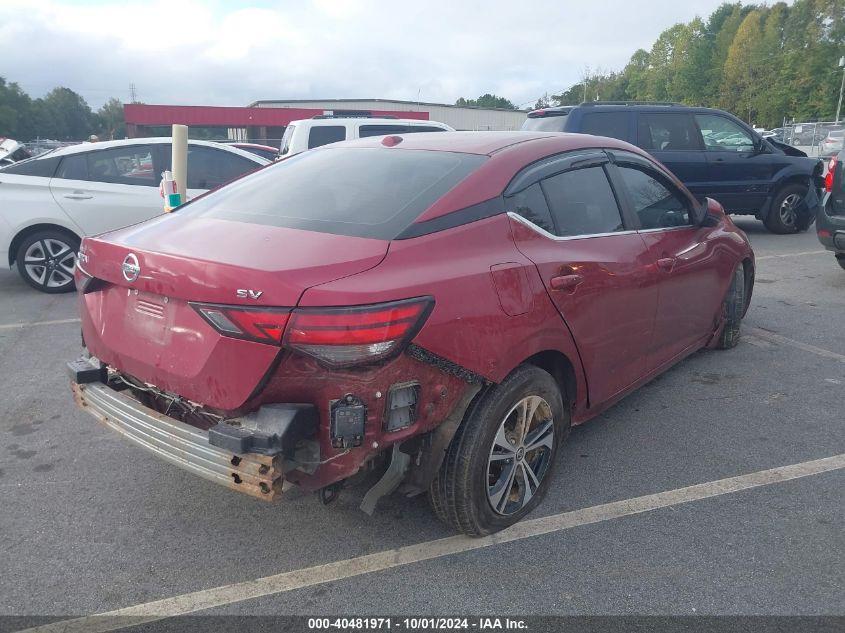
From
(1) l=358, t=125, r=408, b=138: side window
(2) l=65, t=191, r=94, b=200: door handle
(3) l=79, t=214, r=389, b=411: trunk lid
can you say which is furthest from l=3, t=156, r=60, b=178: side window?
(3) l=79, t=214, r=389, b=411: trunk lid

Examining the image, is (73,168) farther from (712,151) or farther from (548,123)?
(712,151)

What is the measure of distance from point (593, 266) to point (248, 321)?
1680 mm

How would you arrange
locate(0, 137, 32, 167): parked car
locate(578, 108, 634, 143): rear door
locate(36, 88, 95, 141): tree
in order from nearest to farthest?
locate(578, 108, 634, 143): rear door < locate(0, 137, 32, 167): parked car < locate(36, 88, 95, 141): tree

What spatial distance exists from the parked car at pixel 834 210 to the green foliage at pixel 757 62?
61119mm

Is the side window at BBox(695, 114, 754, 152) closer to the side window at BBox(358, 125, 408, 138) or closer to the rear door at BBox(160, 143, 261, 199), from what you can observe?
the side window at BBox(358, 125, 408, 138)

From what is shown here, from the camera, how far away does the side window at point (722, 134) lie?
32.3 ft

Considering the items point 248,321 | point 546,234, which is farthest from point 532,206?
point 248,321

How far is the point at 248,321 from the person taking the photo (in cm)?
225

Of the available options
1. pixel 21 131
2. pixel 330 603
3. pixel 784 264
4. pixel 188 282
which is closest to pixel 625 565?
pixel 330 603

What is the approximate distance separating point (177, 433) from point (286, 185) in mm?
1355

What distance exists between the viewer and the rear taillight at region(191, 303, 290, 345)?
2.21m

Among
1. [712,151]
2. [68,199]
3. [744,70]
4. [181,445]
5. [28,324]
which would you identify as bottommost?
[28,324]

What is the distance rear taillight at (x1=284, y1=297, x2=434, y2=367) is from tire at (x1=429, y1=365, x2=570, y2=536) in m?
0.61

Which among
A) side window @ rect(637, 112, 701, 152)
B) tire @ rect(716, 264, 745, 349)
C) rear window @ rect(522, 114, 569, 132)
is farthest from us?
side window @ rect(637, 112, 701, 152)
